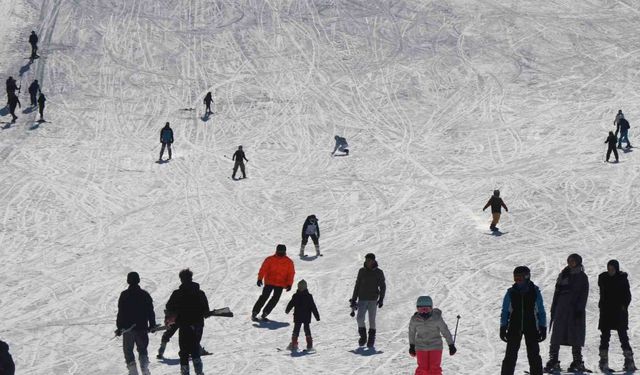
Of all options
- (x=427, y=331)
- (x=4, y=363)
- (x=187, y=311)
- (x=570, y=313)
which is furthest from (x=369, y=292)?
(x=4, y=363)

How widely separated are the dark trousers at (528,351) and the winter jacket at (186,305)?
320 cm

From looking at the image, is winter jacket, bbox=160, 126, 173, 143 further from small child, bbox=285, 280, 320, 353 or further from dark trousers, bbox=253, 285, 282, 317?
small child, bbox=285, 280, 320, 353

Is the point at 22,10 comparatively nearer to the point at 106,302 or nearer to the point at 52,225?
the point at 52,225

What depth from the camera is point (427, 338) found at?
10.4 m

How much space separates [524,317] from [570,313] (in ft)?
5.10

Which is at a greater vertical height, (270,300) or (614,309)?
(614,309)

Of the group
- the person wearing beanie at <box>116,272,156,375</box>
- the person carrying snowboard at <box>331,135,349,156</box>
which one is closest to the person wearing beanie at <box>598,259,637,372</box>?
the person wearing beanie at <box>116,272,156,375</box>

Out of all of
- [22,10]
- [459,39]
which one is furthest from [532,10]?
[22,10]

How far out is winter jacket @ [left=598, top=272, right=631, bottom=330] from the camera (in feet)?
38.8

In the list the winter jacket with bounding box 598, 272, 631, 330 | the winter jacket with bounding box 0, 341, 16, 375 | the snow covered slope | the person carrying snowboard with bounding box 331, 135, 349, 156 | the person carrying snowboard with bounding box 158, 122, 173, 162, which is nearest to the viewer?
the winter jacket with bounding box 0, 341, 16, 375

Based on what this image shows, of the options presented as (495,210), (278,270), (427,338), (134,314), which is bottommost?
(427,338)

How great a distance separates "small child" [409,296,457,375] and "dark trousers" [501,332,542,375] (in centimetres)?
65

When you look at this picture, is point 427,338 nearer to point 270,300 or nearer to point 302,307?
point 302,307

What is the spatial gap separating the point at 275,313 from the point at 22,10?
31.2 metres
